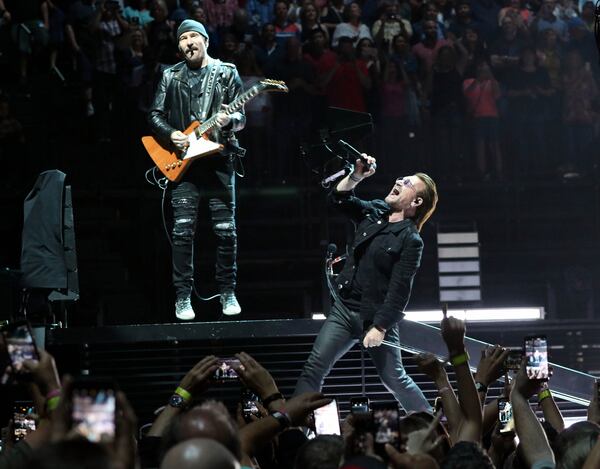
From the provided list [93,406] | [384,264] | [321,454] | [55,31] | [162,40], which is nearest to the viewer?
[93,406]

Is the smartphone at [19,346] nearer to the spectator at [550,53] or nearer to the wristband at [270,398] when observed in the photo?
the wristband at [270,398]

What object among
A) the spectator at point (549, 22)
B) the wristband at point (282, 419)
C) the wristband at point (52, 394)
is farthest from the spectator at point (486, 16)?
the wristband at point (52, 394)

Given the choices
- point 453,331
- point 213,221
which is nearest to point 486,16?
point 213,221

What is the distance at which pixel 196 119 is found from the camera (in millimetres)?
7445

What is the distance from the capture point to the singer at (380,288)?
6684 mm

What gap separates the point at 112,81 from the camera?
11.8 meters

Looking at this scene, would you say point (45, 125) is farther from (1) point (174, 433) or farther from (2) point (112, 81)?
(1) point (174, 433)

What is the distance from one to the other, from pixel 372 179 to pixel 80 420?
913cm

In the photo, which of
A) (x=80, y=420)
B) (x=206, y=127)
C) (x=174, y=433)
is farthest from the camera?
(x=206, y=127)

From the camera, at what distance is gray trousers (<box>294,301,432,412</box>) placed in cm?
672

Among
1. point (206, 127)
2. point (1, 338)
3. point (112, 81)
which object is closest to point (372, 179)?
point (112, 81)

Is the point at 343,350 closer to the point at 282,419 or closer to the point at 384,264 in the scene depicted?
the point at 384,264

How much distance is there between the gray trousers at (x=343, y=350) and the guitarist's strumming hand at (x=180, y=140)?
147cm

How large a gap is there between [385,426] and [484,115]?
9.32 meters
